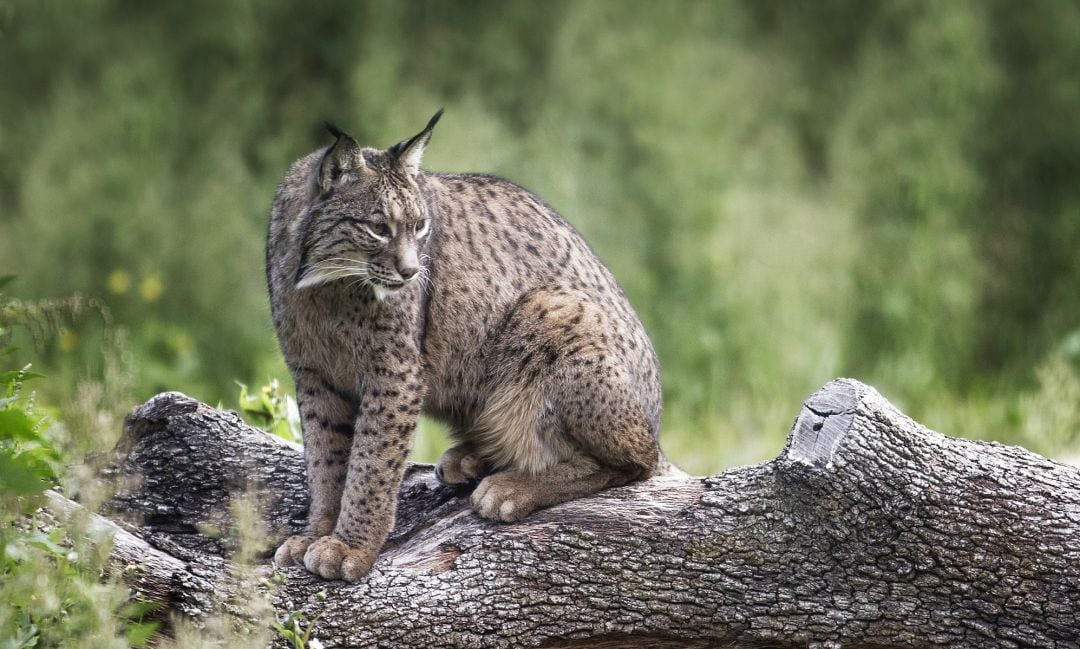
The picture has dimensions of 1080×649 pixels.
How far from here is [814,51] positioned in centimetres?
1204

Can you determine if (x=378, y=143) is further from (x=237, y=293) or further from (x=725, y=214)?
(x=725, y=214)

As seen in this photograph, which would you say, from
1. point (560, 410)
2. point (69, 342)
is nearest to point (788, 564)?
point (560, 410)

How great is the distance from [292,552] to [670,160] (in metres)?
7.04

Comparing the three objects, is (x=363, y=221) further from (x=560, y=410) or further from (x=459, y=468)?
(x=459, y=468)

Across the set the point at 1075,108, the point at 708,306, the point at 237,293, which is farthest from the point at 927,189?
the point at 237,293

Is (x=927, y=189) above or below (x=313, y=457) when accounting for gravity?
above

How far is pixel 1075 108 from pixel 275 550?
9.37 m

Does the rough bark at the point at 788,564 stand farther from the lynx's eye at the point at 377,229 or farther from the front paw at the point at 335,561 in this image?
the lynx's eye at the point at 377,229

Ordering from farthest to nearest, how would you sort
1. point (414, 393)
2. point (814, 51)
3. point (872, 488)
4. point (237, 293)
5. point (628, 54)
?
point (814, 51) < point (628, 54) < point (237, 293) < point (414, 393) < point (872, 488)

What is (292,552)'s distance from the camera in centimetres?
482

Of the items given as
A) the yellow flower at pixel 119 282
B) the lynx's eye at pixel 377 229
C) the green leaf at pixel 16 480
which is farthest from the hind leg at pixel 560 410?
the yellow flower at pixel 119 282

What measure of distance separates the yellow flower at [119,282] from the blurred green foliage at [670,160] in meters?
0.03

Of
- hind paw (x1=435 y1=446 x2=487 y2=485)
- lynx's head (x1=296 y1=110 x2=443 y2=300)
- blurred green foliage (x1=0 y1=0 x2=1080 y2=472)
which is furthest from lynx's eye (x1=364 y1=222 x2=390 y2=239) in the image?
blurred green foliage (x1=0 y1=0 x2=1080 y2=472)

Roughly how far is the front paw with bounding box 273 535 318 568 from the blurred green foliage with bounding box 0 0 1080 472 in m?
5.15
